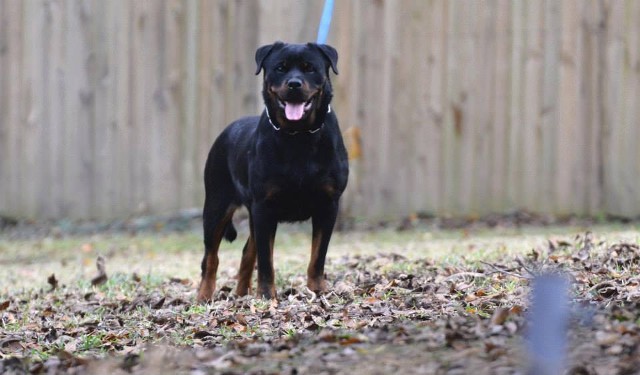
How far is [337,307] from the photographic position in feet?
20.2

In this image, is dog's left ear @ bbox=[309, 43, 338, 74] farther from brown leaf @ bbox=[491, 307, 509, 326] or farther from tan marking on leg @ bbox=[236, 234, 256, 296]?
brown leaf @ bbox=[491, 307, 509, 326]

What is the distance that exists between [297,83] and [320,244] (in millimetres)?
960

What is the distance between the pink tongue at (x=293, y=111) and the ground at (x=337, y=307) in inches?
40.7

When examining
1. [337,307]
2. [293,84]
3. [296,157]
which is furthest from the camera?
[296,157]

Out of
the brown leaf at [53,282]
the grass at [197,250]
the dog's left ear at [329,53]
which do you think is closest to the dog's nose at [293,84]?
the dog's left ear at [329,53]

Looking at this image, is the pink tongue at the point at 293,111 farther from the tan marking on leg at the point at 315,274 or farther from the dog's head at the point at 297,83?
the tan marking on leg at the point at 315,274

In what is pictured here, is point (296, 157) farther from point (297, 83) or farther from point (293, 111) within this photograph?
point (297, 83)

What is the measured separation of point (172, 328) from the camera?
6047 millimetres

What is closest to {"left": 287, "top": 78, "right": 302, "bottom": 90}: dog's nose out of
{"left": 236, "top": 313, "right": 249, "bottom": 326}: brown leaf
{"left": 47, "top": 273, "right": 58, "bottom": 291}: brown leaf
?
{"left": 236, "top": 313, "right": 249, "bottom": 326}: brown leaf

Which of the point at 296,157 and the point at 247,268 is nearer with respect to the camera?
the point at 296,157

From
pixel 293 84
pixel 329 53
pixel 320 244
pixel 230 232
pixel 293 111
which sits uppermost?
pixel 329 53

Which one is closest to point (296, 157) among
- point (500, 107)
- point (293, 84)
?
point (293, 84)

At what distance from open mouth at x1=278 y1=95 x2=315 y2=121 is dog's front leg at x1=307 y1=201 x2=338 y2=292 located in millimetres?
560

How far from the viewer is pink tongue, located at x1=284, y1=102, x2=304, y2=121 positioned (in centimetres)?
669
